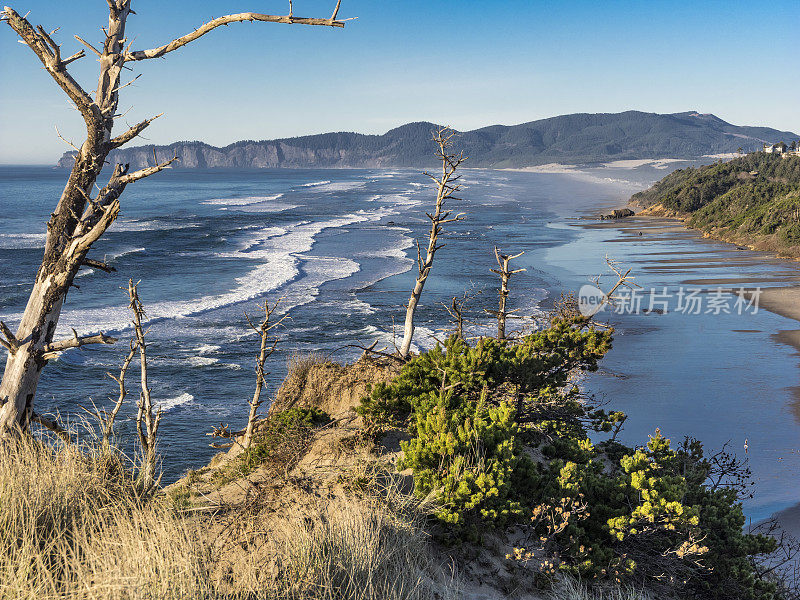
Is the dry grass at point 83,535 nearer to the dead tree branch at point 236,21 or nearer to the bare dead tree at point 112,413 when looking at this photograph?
the bare dead tree at point 112,413

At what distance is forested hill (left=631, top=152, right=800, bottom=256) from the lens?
42844 millimetres

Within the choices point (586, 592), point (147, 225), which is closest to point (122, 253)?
point (147, 225)

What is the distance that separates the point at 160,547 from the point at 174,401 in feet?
45.7

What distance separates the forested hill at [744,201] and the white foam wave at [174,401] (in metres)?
36.2

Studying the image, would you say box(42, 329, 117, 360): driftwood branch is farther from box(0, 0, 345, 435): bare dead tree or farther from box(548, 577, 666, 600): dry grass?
box(548, 577, 666, 600): dry grass

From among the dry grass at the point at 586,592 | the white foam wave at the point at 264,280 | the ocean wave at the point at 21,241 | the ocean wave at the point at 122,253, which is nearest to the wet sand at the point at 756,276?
the dry grass at the point at 586,592

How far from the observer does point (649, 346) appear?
68.9ft

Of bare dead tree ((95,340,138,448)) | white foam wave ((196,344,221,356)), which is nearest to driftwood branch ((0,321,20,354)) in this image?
bare dead tree ((95,340,138,448))

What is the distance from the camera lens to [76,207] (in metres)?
5.61

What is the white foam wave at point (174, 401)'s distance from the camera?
17.2 metres

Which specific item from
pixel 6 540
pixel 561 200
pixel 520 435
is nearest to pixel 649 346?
pixel 520 435

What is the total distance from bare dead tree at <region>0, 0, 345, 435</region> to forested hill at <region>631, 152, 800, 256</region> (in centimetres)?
4220

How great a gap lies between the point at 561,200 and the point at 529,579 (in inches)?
3345

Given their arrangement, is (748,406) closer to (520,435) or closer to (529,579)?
(520,435)
